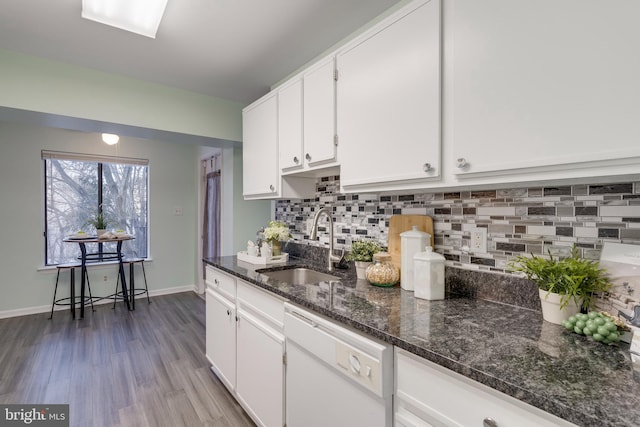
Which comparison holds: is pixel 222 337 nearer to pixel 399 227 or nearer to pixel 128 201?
pixel 399 227

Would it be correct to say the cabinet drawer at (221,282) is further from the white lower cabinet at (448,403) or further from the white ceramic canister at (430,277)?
the white lower cabinet at (448,403)

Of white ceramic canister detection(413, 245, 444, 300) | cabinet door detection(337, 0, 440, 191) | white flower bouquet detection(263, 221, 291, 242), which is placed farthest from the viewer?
white flower bouquet detection(263, 221, 291, 242)

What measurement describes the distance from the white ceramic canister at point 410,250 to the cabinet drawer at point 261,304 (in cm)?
60

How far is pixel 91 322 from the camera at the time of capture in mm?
3566

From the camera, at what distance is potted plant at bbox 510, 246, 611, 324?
98cm

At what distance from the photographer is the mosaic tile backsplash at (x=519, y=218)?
1017mm

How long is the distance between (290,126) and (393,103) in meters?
0.84

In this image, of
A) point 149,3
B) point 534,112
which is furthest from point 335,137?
point 149,3

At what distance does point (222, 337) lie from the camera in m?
2.19

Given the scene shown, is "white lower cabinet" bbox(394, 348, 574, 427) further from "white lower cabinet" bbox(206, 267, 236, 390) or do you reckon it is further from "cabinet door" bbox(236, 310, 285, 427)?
"white lower cabinet" bbox(206, 267, 236, 390)

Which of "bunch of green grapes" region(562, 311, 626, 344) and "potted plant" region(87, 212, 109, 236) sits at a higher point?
"potted plant" region(87, 212, 109, 236)

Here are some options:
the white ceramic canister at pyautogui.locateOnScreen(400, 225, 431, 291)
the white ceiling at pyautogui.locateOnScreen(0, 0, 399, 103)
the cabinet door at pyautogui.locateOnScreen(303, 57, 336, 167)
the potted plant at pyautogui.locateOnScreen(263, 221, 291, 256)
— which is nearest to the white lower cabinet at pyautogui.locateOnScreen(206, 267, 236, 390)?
the potted plant at pyautogui.locateOnScreen(263, 221, 291, 256)

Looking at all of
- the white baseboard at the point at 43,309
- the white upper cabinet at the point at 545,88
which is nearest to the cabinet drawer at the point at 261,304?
the white upper cabinet at the point at 545,88

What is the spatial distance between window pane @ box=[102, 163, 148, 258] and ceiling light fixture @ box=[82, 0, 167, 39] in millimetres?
3180
